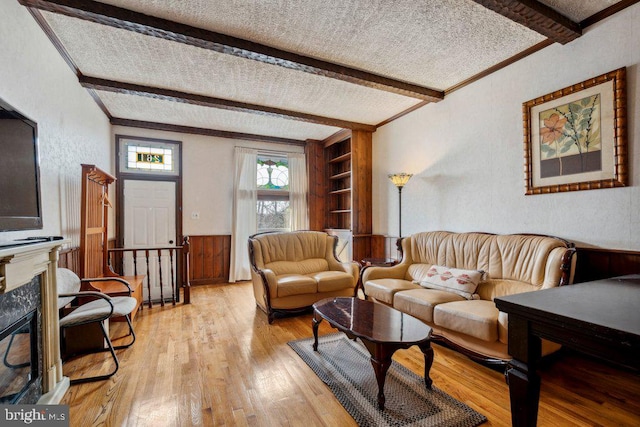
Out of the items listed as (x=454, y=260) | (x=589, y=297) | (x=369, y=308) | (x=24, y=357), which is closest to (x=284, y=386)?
(x=369, y=308)

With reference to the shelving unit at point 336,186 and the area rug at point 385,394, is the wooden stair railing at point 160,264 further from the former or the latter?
the shelving unit at point 336,186

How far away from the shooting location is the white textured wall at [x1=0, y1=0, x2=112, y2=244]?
6.31 ft

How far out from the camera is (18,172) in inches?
64.8

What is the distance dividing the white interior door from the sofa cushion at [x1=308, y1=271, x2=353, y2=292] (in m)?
2.69

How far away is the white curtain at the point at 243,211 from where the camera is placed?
532cm

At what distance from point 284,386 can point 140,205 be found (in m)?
4.03

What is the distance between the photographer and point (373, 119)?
190 inches

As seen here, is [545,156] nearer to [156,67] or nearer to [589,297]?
[589,297]

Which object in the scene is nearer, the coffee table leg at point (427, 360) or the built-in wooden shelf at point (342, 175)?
the coffee table leg at point (427, 360)

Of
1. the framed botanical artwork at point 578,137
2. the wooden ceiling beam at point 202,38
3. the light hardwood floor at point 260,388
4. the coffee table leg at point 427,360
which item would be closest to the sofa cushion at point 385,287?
the light hardwood floor at point 260,388

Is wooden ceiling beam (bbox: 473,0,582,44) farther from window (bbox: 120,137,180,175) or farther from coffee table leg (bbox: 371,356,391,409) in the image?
window (bbox: 120,137,180,175)

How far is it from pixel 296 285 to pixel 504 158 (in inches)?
103

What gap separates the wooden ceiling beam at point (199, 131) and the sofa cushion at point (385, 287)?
11.7ft

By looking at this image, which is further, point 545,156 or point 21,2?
point 545,156
